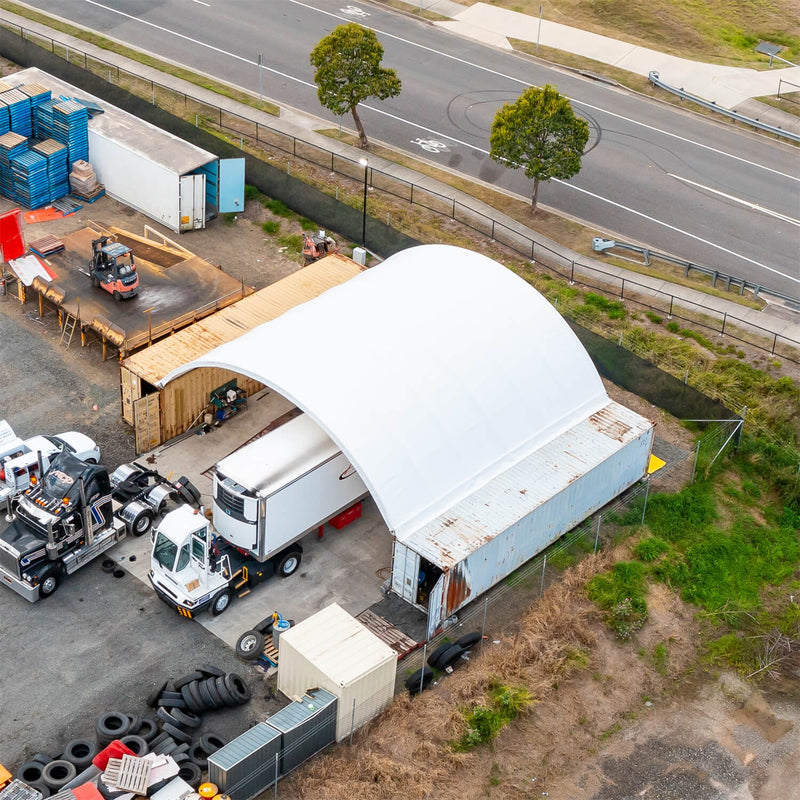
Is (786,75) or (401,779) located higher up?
(786,75)

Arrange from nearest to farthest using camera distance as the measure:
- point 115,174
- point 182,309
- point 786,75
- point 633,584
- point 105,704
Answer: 1. point 105,704
2. point 633,584
3. point 182,309
4. point 115,174
5. point 786,75

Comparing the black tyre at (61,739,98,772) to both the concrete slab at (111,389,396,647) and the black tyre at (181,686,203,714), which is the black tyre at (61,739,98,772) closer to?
the black tyre at (181,686,203,714)

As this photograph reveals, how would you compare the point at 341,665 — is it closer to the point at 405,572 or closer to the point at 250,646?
the point at 250,646

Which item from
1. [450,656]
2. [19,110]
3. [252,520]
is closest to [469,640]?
[450,656]

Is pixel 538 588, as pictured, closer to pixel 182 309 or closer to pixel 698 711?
pixel 698 711

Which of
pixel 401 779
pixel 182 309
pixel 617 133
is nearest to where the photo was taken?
pixel 401 779

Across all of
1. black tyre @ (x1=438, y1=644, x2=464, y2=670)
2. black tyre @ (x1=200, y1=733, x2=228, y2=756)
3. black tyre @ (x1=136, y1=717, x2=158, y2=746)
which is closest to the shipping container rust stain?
black tyre @ (x1=438, y1=644, x2=464, y2=670)

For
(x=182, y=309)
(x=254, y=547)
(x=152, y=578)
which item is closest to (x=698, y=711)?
(x=254, y=547)
